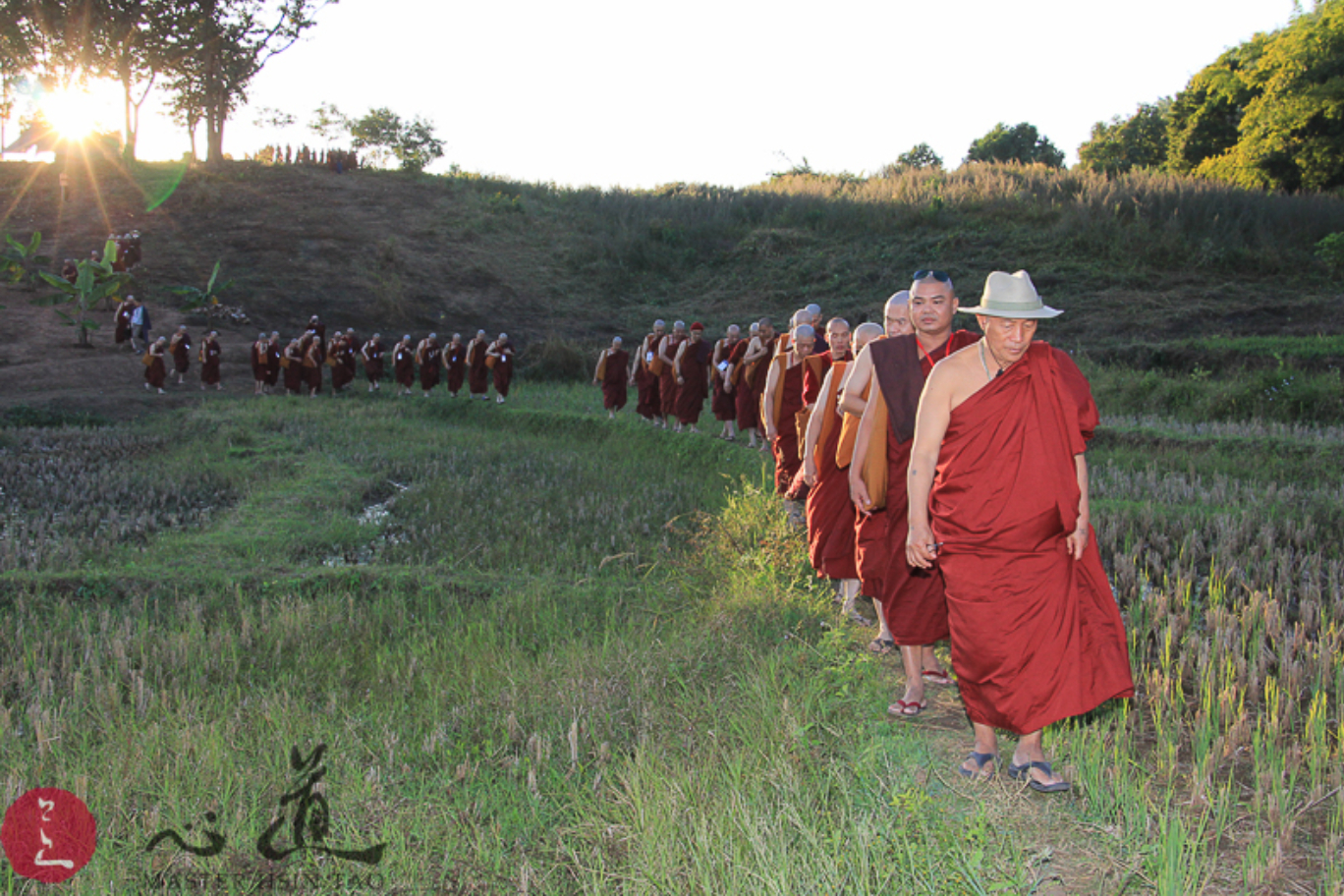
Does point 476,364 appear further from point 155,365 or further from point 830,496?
point 830,496

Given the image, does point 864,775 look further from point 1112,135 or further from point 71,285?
point 1112,135

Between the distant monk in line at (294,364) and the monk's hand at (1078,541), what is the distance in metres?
20.9

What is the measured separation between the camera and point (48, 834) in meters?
3.02

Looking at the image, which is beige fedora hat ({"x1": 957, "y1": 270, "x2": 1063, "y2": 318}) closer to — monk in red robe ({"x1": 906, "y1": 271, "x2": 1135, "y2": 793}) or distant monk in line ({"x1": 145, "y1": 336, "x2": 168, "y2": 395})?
monk in red robe ({"x1": 906, "y1": 271, "x2": 1135, "y2": 793})

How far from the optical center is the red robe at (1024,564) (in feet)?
10.3

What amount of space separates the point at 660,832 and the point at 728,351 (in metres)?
12.3

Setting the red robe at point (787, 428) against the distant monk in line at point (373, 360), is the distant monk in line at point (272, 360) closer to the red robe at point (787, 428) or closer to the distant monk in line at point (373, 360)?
the distant monk in line at point (373, 360)

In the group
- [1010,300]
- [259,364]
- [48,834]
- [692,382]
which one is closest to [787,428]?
[1010,300]

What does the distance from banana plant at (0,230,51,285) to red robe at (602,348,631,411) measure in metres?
17.5

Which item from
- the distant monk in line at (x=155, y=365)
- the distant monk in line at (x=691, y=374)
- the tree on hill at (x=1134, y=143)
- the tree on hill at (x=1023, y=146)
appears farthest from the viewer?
the tree on hill at (x=1023, y=146)

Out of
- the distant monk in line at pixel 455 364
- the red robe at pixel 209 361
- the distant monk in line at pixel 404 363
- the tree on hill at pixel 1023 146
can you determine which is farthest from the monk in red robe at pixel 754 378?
the tree on hill at pixel 1023 146

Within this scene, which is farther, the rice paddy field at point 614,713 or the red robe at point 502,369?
the red robe at point 502,369

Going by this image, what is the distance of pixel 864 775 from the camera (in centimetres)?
306

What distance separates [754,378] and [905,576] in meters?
8.14
